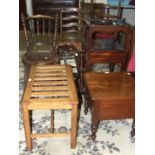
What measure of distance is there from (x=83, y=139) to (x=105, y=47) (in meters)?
1.06

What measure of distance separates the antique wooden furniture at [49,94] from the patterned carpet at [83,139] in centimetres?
8

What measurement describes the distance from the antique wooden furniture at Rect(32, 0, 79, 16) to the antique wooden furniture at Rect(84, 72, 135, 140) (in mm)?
3271

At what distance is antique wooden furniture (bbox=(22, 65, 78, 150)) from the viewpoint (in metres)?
1.44

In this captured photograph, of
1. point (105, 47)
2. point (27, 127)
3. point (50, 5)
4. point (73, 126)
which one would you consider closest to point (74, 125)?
point (73, 126)

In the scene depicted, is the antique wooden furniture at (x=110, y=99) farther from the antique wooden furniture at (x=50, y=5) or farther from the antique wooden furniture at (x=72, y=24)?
the antique wooden furniture at (x=50, y=5)

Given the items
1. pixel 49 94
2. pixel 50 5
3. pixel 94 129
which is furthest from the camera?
pixel 50 5

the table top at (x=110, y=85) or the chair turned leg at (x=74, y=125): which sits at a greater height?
Result: the table top at (x=110, y=85)

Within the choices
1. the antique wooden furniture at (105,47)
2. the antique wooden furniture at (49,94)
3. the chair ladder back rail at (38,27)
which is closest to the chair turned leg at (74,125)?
the antique wooden furniture at (49,94)

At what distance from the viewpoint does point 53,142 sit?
173 centimetres

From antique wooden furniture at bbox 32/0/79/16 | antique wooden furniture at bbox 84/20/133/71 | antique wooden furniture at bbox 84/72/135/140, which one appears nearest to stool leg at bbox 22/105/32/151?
antique wooden furniture at bbox 84/72/135/140

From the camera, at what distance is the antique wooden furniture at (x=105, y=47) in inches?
86.6

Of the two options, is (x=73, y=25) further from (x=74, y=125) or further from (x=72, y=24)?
(x=74, y=125)

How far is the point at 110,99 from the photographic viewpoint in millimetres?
1603
